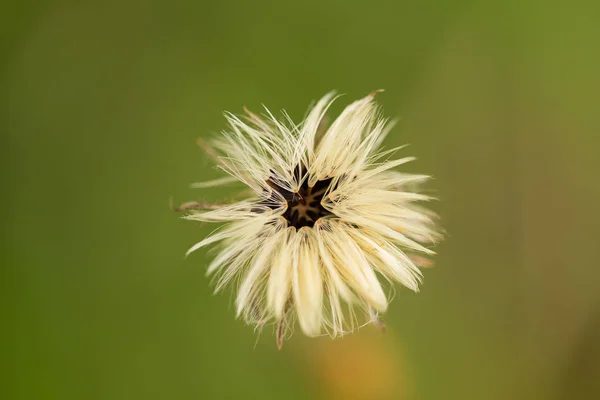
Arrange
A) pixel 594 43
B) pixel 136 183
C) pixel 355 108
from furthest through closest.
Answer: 1. pixel 594 43
2. pixel 136 183
3. pixel 355 108

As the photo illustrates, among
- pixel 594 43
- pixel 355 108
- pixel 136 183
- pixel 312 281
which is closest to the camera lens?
pixel 312 281

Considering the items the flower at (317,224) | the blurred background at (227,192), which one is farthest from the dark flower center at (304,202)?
the blurred background at (227,192)

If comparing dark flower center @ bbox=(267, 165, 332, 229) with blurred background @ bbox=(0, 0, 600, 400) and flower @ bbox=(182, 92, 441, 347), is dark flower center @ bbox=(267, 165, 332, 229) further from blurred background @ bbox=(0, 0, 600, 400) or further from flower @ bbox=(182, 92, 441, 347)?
blurred background @ bbox=(0, 0, 600, 400)

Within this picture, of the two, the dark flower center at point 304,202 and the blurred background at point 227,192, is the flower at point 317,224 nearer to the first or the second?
the dark flower center at point 304,202

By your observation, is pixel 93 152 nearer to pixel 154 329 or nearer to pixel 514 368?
pixel 154 329

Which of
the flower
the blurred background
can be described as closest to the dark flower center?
the flower

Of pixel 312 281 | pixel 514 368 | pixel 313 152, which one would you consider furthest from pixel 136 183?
pixel 514 368

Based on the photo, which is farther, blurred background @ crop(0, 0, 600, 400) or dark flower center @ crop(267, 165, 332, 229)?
blurred background @ crop(0, 0, 600, 400)
